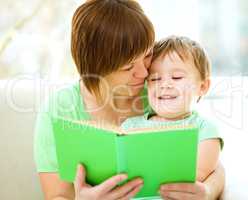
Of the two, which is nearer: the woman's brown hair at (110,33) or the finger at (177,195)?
the finger at (177,195)

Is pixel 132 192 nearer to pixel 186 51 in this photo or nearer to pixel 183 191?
pixel 183 191

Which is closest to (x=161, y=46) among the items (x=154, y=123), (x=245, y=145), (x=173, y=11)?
(x=154, y=123)

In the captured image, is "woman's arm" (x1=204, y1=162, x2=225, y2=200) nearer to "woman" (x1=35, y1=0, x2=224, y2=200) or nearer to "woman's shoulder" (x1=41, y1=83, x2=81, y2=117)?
"woman" (x1=35, y1=0, x2=224, y2=200)

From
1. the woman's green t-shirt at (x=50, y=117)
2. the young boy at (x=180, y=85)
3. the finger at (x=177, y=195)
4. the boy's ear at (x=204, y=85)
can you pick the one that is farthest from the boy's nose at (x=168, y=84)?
the finger at (x=177, y=195)

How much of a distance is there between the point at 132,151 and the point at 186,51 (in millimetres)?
508

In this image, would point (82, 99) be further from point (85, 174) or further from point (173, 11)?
point (173, 11)

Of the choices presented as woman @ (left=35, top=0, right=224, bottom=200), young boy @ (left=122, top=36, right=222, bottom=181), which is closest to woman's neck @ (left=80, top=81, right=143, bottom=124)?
woman @ (left=35, top=0, right=224, bottom=200)

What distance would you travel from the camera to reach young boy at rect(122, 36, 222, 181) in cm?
150

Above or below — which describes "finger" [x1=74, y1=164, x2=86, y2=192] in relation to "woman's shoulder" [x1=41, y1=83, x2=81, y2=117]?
below

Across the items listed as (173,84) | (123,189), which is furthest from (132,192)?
(173,84)

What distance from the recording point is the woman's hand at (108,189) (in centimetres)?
119

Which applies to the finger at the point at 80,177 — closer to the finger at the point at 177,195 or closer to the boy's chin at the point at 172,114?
the finger at the point at 177,195

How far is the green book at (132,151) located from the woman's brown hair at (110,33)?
0.99 feet

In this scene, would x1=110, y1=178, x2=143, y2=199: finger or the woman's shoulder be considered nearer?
x1=110, y1=178, x2=143, y2=199: finger
